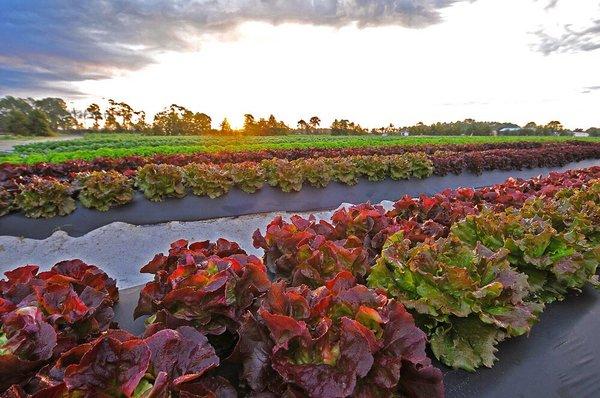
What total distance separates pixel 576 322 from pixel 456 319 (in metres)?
1.18

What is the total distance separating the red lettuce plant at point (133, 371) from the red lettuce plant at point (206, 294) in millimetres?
260

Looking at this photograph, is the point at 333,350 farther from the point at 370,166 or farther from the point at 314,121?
the point at 314,121

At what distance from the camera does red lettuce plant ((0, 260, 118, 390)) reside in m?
1.53

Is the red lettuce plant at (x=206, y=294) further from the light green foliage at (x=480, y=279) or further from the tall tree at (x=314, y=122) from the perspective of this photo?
the tall tree at (x=314, y=122)

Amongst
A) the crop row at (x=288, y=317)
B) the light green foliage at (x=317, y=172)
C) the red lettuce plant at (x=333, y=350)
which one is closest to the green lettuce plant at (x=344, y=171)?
the light green foliage at (x=317, y=172)

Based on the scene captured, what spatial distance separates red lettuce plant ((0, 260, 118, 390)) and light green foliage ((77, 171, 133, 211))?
18.5 feet

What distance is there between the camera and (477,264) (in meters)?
2.47

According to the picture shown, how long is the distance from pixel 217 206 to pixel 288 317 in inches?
290

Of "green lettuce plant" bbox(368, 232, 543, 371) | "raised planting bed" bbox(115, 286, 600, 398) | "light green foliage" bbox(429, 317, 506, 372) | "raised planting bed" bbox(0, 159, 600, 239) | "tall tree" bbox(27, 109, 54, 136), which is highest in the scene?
"tall tree" bbox(27, 109, 54, 136)

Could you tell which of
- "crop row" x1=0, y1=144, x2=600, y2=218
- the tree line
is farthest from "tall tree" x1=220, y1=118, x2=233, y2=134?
"crop row" x1=0, y1=144, x2=600, y2=218

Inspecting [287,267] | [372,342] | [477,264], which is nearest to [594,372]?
[477,264]

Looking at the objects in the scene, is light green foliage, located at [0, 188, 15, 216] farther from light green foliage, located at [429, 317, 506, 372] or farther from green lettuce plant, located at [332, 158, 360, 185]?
light green foliage, located at [429, 317, 506, 372]

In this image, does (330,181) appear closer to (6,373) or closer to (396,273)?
(396,273)

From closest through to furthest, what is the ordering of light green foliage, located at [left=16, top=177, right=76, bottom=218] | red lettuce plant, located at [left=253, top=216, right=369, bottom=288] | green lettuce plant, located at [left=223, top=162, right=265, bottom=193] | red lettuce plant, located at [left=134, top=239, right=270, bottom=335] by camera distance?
red lettuce plant, located at [left=134, top=239, right=270, bottom=335]
red lettuce plant, located at [left=253, top=216, right=369, bottom=288]
light green foliage, located at [left=16, top=177, right=76, bottom=218]
green lettuce plant, located at [left=223, top=162, right=265, bottom=193]
